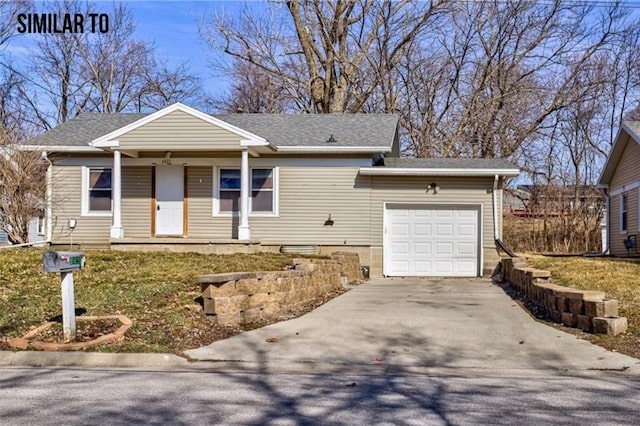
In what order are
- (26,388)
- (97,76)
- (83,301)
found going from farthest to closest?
1. (97,76)
2. (83,301)
3. (26,388)

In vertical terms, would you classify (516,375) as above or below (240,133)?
below

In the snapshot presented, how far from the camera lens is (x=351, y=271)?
17.7 metres

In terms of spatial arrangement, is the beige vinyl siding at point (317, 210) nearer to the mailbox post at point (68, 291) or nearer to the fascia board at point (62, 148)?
the fascia board at point (62, 148)

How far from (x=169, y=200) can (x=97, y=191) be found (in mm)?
2043

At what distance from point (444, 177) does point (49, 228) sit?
10918 millimetres

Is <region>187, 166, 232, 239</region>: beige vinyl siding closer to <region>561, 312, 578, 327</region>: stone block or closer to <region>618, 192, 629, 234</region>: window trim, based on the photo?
<region>561, 312, 578, 327</region>: stone block

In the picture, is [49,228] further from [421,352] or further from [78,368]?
[421,352]

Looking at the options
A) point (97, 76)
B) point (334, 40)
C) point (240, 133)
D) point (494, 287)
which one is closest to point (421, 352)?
point (494, 287)

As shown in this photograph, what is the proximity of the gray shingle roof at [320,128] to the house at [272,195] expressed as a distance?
0.36 ft

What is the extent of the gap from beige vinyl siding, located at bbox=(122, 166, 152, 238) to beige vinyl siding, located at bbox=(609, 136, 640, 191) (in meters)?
14.3

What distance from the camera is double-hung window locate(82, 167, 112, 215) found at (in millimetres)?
20109

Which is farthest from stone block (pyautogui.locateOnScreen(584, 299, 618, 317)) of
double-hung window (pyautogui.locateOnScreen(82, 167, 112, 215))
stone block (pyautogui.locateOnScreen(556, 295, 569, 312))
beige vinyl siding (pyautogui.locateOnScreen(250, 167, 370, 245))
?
double-hung window (pyautogui.locateOnScreen(82, 167, 112, 215))

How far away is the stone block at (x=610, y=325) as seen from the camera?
973 centimetres

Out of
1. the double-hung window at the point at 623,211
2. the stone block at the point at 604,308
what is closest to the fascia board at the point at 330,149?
the double-hung window at the point at 623,211
